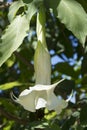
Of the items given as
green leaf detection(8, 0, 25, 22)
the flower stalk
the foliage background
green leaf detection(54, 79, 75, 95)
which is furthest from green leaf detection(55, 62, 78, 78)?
the flower stalk

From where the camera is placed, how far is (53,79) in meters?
2.27

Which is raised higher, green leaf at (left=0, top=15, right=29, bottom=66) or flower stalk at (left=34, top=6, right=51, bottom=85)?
green leaf at (left=0, top=15, right=29, bottom=66)

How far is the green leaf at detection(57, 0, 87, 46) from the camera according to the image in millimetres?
1074

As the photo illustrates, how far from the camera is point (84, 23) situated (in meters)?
1.08

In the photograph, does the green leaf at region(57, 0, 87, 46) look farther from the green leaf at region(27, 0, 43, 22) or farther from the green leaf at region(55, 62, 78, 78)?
the green leaf at region(55, 62, 78, 78)

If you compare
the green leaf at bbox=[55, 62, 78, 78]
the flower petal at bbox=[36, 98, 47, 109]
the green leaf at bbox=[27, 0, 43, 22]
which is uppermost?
the green leaf at bbox=[27, 0, 43, 22]

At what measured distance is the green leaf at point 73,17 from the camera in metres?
1.07

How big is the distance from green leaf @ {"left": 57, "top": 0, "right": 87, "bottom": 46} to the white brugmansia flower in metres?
0.16

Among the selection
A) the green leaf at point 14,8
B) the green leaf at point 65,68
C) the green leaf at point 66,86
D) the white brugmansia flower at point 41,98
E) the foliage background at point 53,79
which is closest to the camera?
the white brugmansia flower at point 41,98

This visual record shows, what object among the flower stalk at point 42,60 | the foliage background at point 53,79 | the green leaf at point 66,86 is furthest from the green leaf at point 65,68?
the flower stalk at point 42,60

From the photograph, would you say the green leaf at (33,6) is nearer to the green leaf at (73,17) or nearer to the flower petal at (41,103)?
the green leaf at (73,17)

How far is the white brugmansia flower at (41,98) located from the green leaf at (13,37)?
114 millimetres

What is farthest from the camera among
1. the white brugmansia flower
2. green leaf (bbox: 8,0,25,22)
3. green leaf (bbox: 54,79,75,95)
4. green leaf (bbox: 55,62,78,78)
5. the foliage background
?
green leaf (bbox: 55,62,78,78)

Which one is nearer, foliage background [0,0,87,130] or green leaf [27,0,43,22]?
green leaf [27,0,43,22]
